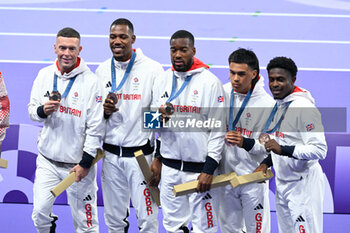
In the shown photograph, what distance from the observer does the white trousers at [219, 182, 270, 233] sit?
19.2 feet

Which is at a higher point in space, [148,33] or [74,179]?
Answer: [148,33]

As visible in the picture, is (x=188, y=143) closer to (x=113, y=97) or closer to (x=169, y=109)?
(x=169, y=109)

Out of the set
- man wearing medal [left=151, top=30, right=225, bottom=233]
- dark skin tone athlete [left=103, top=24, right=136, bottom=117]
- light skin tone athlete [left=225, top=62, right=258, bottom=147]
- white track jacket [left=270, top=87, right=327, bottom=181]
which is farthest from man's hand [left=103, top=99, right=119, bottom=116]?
white track jacket [left=270, top=87, right=327, bottom=181]

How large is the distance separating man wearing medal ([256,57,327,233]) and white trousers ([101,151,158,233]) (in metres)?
1.18

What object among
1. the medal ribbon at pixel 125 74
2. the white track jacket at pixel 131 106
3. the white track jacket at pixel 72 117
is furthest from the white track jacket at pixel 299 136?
the white track jacket at pixel 72 117

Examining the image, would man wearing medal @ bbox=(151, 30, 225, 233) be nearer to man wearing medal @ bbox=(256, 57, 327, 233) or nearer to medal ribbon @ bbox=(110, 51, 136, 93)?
medal ribbon @ bbox=(110, 51, 136, 93)

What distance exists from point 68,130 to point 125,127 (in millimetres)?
555

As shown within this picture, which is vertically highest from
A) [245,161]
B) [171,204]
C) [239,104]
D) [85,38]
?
[85,38]

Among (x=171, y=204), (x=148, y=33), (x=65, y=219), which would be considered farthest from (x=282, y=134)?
(x=148, y=33)

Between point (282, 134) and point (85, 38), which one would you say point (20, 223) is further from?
point (85, 38)

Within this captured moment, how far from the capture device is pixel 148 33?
40.9 ft

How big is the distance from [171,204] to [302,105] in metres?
1.53

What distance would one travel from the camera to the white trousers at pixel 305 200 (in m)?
5.69

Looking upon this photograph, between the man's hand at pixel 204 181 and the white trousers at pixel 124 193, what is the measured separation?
2.16 feet
